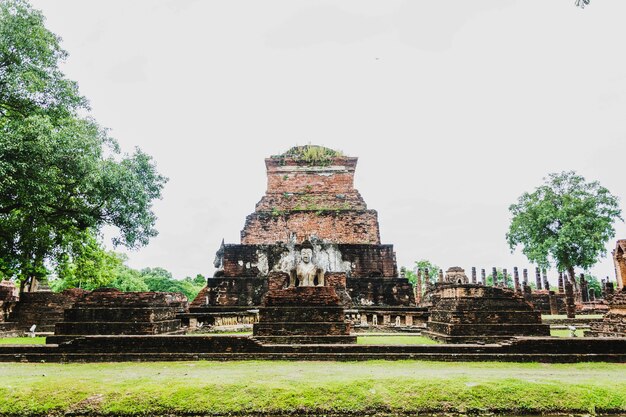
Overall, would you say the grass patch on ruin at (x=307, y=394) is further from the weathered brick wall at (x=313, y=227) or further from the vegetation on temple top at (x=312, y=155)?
the vegetation on temple top at (x=312, y=155)

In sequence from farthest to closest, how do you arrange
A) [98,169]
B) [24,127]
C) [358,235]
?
[358,235], [98,169], [24,127]

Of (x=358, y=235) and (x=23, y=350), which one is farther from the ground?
(x=358, y=235)

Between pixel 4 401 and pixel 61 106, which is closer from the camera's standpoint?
pixel 4 401

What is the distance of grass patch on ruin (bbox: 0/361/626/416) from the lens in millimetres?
5301

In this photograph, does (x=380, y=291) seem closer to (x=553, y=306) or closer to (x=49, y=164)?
(x=49, y=164)

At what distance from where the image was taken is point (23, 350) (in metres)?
8.32

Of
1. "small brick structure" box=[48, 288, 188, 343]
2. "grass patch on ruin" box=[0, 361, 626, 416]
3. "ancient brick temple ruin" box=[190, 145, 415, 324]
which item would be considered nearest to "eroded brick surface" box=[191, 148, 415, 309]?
"ancient brick temple ruin" box=[190, 145, 415, 324]

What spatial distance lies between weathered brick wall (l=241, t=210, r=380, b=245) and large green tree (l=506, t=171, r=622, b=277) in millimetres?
18529

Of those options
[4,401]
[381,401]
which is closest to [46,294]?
[4,401]

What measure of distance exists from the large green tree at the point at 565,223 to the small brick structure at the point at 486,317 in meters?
24.9

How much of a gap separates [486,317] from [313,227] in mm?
11786

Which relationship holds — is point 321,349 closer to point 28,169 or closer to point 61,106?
point 28,169

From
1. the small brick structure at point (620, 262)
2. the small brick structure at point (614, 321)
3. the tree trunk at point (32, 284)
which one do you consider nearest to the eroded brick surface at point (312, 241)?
the small brick structure at point (614, 321)

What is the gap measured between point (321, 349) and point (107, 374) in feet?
12.3
